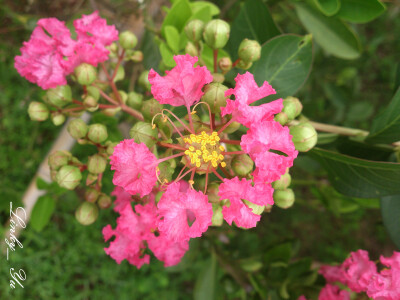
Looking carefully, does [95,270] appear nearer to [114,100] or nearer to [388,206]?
[114,100]

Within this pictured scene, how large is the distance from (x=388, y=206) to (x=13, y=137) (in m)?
2.23

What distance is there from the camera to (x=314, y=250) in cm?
268

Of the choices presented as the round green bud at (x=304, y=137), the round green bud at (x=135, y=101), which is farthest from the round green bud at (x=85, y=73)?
the round green bud at (x=304, y=137)

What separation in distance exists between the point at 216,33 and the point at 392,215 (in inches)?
34.4

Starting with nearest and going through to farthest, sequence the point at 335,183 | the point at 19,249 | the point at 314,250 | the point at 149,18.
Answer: the point at 335,183, the point at 149,18, the point at 19,249, the point at 314,250

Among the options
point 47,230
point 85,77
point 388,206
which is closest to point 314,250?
point 388,206

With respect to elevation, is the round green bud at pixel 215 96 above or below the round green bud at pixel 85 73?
above

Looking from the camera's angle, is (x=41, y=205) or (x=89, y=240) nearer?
(x=41, y=205)

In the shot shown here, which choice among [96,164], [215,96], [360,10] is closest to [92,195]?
[96,164]

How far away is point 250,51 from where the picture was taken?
110cm

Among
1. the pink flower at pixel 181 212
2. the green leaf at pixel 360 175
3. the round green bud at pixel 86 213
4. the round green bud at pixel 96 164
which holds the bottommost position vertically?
the round green bud at pixel 86 213

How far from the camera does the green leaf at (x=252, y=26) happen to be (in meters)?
1.36

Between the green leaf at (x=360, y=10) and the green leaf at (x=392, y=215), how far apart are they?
656mm

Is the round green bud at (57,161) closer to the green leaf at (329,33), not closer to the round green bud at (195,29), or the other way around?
the round green bud at (195,29)
